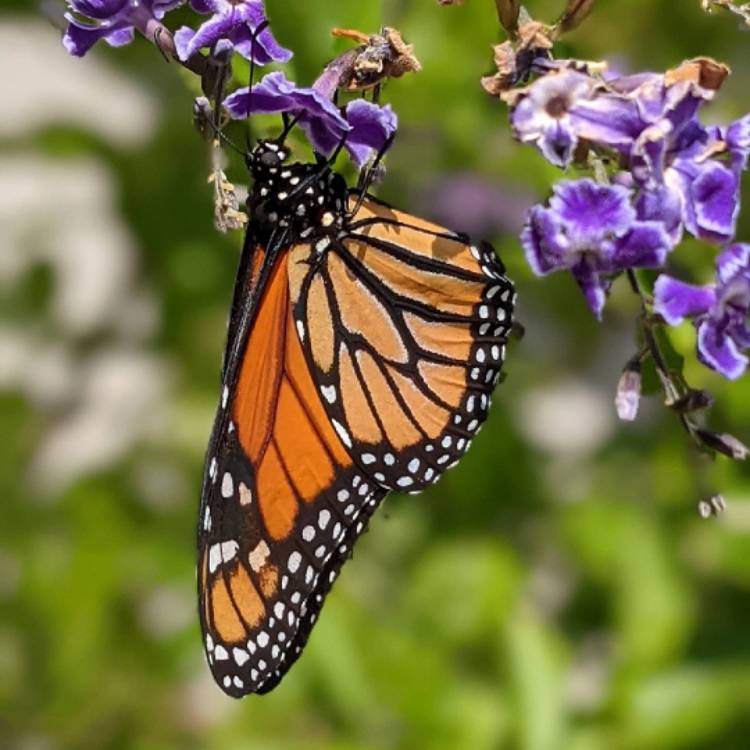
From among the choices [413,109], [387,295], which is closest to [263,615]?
A: [387,295]

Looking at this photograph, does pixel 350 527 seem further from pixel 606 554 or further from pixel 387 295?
pixel 606 554

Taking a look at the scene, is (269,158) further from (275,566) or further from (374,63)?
(275,566)

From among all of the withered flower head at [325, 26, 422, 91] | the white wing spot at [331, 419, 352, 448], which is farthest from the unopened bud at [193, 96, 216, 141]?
the white wing spot at [331, 419, 352, 448]

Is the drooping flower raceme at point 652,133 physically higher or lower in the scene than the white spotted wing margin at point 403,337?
higher

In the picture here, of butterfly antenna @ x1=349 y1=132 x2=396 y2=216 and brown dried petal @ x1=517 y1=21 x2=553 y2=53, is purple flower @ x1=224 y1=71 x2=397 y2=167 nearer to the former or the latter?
butterfly antenna @ x1=349 y1=132 x2=396 y2=216

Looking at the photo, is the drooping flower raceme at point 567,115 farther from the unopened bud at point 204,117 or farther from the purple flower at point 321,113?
the unopened bud at point 204,117

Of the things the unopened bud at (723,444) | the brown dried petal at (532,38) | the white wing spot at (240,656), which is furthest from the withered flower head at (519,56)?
the white wing spot at (240,656)
